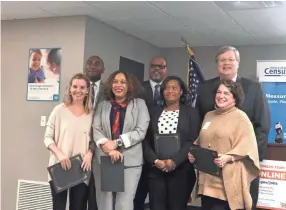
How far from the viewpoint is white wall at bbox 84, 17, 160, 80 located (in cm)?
422

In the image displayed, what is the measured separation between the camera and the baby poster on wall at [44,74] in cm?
425

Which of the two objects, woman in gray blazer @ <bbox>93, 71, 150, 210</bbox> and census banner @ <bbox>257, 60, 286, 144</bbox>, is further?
census banner @ <bbox>257, 60, 286, 144</bbox>

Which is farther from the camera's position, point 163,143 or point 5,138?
point 5,138

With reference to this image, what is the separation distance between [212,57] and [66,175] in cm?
367

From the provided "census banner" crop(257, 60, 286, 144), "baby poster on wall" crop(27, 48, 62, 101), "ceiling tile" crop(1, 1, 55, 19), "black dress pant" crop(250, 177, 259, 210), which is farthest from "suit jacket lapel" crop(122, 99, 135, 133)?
"census banner" crop(257, 60, 286, 144)

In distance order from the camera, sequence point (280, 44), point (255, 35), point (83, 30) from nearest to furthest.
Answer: point (83, 30)
point (255, 35)
point (280, 44)

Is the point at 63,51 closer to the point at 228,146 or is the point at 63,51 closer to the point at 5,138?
the point at 5,138

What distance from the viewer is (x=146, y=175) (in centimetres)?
300

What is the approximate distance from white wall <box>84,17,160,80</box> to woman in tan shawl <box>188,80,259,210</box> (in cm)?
205

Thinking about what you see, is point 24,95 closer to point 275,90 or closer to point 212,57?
point 212,57

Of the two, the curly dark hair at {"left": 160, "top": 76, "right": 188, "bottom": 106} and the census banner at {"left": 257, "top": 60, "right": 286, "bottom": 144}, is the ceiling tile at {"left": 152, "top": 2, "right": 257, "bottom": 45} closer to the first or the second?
the census banner at {"left": 257, "top": 60, "right": 286, "bottom": 144}

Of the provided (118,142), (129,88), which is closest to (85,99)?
(129,88)

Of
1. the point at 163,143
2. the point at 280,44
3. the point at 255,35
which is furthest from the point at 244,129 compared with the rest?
the point at 280,44

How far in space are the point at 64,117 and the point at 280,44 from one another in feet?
12.4
